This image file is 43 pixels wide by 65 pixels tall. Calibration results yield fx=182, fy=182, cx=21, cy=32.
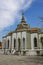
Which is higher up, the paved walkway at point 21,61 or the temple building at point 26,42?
the temple building at point 26,42

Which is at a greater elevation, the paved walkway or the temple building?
the temple building

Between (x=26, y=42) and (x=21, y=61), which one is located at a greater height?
(x=26, y=42)

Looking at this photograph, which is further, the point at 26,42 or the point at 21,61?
the point at 26,42

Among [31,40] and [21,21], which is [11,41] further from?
[21,21]

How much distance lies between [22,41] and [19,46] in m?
1.68

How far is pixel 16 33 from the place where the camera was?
51156mm

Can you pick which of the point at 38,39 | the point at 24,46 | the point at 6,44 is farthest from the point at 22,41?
the point at 6,44

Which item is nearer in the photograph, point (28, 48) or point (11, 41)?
point (28, 48)

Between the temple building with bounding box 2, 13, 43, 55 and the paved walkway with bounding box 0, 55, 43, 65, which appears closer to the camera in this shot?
the paved walkway with bounding box 0, 55, 43, 65

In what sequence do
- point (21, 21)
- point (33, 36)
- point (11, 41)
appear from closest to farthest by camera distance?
point (33, 36) → point (11, 41) → point (21, 21)

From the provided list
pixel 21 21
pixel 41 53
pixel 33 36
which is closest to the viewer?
pixel 41 53

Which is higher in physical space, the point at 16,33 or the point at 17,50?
the point at 16,33

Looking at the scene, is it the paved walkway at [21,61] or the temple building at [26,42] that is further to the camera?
the temple building at [26,42]

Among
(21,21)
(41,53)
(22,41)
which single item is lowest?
(41,53)
